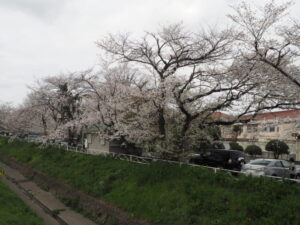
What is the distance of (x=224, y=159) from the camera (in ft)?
58.9

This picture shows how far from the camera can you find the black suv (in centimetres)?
1783

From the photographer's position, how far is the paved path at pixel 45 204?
12.3 metres

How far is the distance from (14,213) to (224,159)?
12.0 meters

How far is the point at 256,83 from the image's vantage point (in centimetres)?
1192

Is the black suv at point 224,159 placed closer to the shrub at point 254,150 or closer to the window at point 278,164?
the window at point 278,164

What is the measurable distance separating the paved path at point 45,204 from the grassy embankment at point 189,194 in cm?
133

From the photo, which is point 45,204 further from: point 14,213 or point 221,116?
point 221,116

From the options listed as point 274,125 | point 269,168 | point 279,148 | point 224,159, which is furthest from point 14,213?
point 279,148

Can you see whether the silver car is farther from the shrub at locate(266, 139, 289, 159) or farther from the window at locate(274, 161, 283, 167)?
the shrub at locate(266, 139, 289, 159)

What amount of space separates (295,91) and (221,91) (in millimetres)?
Result: 3042

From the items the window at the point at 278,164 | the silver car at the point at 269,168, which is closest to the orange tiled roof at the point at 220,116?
the silver car at the point at 269,168

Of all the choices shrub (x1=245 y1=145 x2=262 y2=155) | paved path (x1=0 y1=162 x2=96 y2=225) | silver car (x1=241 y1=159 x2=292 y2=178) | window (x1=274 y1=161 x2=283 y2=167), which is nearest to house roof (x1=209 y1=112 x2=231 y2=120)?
silver car (x1=241 y1=159 x2=292 y2=178)

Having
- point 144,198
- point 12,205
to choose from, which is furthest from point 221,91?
point 12,205

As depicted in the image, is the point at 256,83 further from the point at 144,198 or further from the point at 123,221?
the point at 123,221
